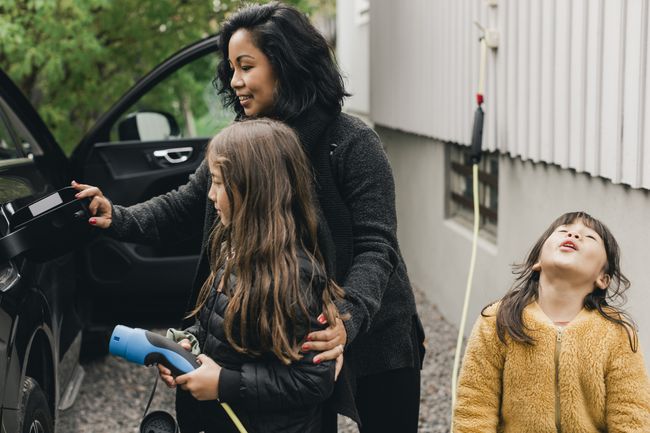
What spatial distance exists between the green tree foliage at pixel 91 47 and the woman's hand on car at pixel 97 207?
4140 millimetres

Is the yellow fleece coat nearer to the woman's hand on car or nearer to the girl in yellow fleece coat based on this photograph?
the girl in yellow fleece coat

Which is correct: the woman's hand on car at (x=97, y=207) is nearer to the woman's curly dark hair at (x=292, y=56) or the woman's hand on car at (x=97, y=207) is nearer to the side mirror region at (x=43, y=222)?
the side mirror region at (x=43, y=222)

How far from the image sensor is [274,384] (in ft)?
7.29

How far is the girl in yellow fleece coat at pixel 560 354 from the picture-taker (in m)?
2.41

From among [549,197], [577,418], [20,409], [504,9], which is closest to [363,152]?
[577,418]

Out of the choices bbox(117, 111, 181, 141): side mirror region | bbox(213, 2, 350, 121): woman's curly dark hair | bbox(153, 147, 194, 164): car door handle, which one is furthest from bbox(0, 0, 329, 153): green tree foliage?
bbox(213, 2, 350, 121): woman's curly dark hair

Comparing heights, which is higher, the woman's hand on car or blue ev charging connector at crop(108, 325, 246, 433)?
the woman's hand on car

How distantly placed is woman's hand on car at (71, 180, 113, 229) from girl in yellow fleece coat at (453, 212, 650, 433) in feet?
3.68

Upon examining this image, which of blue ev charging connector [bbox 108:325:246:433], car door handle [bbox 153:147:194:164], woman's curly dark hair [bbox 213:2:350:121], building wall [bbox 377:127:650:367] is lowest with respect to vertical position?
building wall [bbox 377:127:650:367]

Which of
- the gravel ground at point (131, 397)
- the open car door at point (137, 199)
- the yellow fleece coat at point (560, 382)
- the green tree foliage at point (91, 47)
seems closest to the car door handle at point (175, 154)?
the open car door at point (137, 199)

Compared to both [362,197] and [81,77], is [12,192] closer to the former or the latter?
[362,197]

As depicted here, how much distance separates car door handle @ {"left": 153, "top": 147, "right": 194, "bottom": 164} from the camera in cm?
489

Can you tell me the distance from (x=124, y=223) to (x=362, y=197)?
2.42 feet

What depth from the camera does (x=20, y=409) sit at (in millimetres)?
2643
